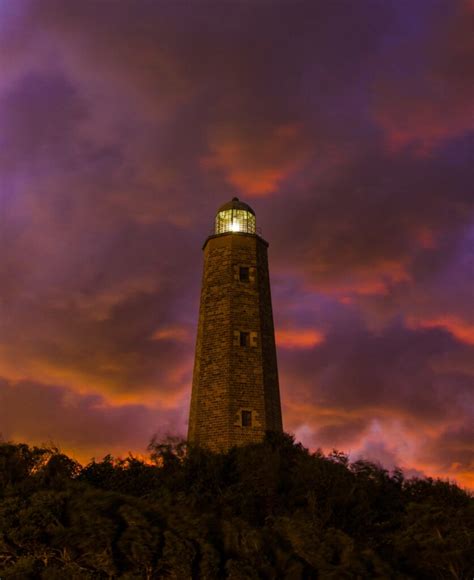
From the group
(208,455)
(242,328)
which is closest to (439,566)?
(208,455)

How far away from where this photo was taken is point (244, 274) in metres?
37.5

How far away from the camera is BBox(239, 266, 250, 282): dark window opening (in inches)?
1468

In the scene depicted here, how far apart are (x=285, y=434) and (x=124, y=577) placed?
1980 cm

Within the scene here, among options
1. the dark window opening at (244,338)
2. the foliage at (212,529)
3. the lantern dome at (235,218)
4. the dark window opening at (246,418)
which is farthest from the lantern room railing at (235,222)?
the foliage at (212,529)

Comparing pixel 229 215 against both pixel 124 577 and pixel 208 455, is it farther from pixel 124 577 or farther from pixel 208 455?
pixel 124 577

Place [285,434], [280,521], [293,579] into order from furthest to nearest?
[285,434] < [280,521] < [293,579]

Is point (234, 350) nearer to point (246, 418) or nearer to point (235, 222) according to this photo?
point (246, 418)

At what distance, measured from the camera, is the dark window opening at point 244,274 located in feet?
122

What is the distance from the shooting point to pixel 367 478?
2934 centimetres

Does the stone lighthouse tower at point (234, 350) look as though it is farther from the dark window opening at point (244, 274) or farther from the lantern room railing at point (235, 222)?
the lantern room railing at point (235, 222)

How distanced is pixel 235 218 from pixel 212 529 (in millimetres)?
25279

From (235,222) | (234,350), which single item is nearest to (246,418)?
(234,350)

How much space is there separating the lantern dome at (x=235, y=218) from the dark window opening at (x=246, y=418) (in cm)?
1208

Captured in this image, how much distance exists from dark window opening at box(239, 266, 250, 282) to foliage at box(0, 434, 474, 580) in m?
13.3
